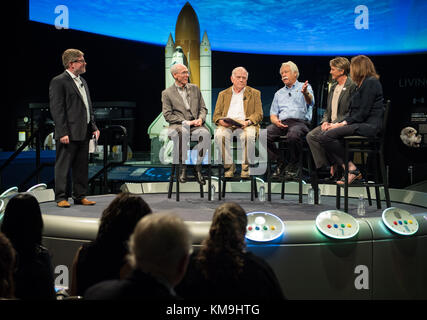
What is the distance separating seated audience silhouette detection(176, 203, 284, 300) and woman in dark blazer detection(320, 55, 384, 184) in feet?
8.02

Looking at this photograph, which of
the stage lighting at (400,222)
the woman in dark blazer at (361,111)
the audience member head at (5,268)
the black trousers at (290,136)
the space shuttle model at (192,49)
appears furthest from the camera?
the space shuttle model at (192,49)

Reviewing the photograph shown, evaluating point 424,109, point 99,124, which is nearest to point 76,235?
point 424,109

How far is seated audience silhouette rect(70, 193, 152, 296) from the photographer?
2.09m

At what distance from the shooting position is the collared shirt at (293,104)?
4.75 metres

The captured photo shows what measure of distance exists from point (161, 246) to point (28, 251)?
109 cm

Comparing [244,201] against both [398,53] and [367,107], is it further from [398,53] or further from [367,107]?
[398,53]

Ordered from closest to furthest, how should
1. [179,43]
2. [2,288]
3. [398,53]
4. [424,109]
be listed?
[2,288], [424,109], [398,53], [179,43]

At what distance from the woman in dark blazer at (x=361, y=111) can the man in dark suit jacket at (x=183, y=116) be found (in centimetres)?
139

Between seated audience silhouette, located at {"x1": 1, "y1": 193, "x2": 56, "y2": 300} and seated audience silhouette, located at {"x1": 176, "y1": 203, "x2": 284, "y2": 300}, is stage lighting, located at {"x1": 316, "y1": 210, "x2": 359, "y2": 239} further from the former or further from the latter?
seated audience silhouette, located at {"x1": 1, "y1": 193, "x2": 56, "y2": 300}

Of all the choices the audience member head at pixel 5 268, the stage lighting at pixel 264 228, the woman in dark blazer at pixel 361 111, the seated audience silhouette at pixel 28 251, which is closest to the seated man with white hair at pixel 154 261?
the audience member head at pixel 5 268

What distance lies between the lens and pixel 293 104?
4766 mm

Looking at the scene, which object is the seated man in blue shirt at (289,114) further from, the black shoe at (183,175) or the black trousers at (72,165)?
the black trousers at (72,165)

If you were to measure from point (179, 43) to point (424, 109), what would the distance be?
28.9 ft

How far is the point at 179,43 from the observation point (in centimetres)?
1636
